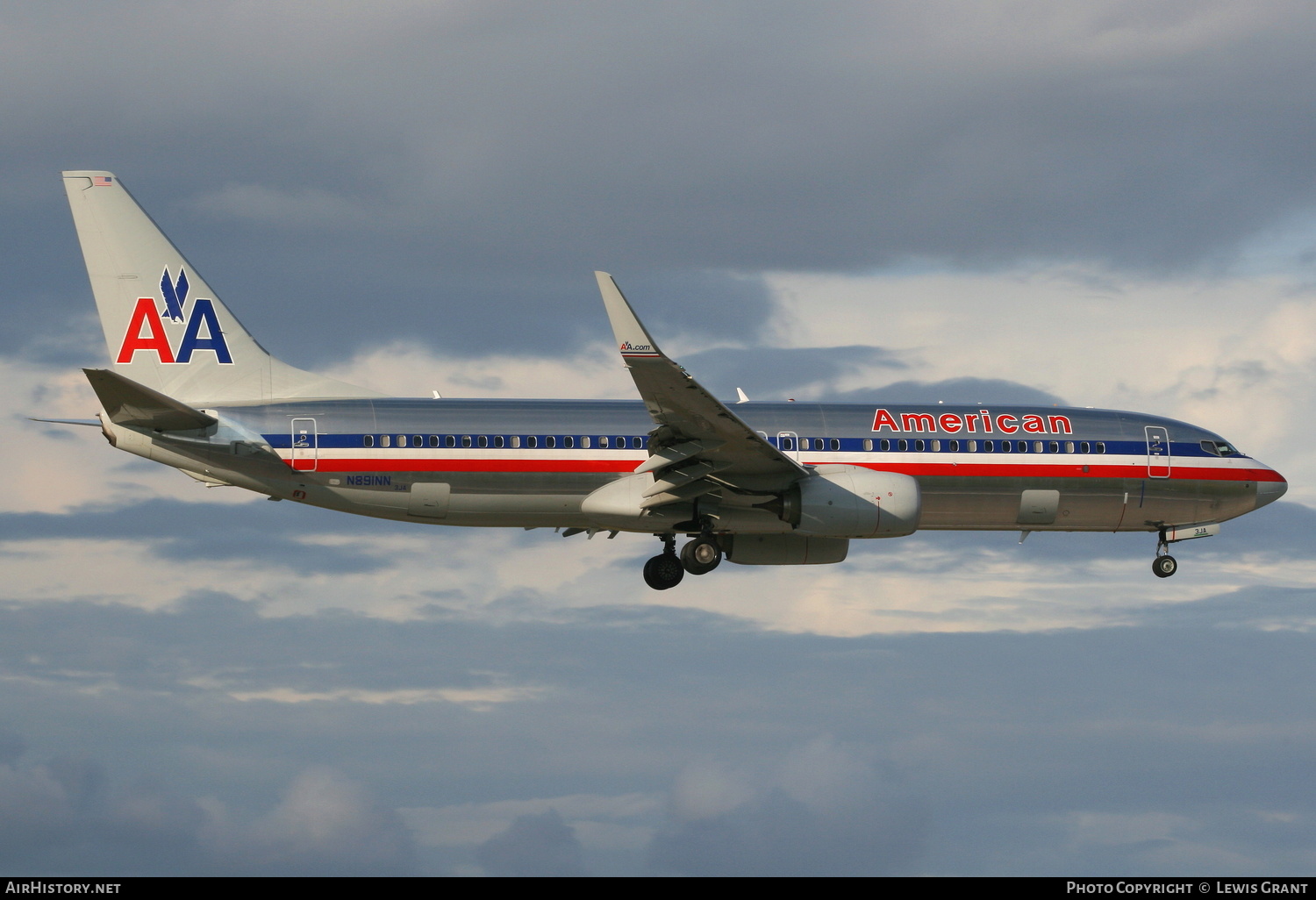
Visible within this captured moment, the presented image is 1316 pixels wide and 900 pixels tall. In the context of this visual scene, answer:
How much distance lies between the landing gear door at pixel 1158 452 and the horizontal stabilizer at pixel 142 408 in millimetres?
24028

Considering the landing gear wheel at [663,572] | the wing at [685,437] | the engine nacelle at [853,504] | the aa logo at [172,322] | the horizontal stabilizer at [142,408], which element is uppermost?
the aa logo at [172,322]

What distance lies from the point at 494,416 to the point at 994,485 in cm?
1300

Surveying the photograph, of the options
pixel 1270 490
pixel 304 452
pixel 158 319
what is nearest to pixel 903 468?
pixel 1270 490

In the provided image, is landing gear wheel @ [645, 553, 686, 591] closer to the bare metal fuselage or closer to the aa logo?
the bare metal fuselage

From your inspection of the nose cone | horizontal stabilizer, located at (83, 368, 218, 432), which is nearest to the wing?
horizontal stabilizer, located at (83, 368, 218, 432)

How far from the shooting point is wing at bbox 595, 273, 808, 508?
29.6 m

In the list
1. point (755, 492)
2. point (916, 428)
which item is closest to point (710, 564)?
point (755, 492)

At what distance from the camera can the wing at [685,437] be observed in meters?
29.6

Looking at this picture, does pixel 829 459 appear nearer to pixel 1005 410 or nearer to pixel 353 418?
pixel 1005 410

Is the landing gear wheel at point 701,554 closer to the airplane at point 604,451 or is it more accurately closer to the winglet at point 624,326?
the airplane at point 604,451

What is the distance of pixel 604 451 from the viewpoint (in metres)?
34.7

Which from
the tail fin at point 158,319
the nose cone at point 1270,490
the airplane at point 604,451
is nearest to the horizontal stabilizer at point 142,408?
the airplane at point 604,451

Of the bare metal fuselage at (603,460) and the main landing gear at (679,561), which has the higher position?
the bare metal fuselage at (603,460)

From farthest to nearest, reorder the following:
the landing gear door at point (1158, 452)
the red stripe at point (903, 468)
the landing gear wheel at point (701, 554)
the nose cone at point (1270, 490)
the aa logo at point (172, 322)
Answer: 1. the nose cone at point (1270, 490)
2. the landing gear door at point (1158, 452)
3. the landing gear wheel at point (701, 554)
4. the aa logo at point (172, 322)
5. the red stripe at point (903, 468)
